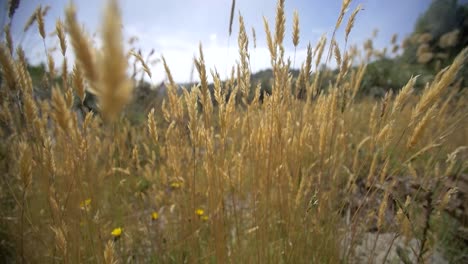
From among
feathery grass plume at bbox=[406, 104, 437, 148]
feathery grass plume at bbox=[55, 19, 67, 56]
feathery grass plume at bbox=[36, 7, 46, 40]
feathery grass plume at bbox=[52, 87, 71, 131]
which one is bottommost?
feathery grass plume at bbox=[406, 104, 437, 148]

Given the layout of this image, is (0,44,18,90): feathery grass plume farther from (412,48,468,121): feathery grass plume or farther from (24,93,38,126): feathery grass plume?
(412,48,468,121): feathery grass plume

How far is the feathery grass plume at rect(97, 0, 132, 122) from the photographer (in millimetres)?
223

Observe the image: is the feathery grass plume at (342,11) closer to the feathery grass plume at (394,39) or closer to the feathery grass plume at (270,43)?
the feathery grass plume at (270,43)

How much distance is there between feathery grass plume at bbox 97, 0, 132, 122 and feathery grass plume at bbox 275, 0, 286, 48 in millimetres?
873

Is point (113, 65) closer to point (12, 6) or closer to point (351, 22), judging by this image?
point (351, 22)

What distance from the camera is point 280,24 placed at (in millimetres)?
1027

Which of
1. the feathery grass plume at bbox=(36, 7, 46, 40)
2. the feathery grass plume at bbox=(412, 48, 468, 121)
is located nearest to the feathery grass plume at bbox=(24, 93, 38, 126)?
the feathery grass plume at bbox=(36, 7, 46, 40)

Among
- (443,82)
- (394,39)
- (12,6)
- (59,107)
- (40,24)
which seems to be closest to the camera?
(59,107)

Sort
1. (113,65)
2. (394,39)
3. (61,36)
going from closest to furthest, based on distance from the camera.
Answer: (113,65), (61,36), (394,39)

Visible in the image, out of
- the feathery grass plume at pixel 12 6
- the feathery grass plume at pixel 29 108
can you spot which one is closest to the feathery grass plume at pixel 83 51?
the feathery grass plume at pixel 29 108

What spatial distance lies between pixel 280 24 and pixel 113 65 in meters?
0.92

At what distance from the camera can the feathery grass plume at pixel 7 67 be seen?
75 centimetres

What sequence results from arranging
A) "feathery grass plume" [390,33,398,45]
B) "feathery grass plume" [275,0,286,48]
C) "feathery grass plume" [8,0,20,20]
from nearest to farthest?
"feathery grass plume" [275,0,286,48] < "feathery grass plume" [8,0,20,20] < "feathery grass plume" [390,33,398,45]

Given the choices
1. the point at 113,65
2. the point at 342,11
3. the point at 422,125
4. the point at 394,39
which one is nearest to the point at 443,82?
the point at 422,125
